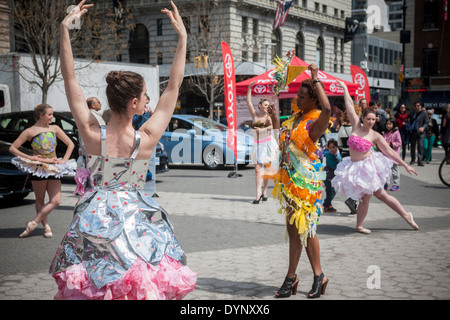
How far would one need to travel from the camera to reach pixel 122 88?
9.43ft

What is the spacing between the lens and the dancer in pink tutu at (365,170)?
7.34 metres

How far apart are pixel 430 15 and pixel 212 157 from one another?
36.3 meters

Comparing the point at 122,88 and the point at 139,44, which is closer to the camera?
the point at 122,88

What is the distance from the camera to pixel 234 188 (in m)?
12.5

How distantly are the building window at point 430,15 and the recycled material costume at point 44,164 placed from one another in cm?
4492

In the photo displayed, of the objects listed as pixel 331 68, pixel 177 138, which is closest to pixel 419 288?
pixel 177 138

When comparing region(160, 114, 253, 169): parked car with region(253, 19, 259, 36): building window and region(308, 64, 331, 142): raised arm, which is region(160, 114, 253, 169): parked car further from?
region(253, 19, 259, 36): building window

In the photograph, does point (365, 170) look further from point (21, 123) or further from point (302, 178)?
point (21, 123)

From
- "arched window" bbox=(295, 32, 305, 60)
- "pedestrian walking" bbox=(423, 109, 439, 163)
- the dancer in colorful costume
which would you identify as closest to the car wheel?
"pedestrian walking" bbox=(423, 109, 439, 163)

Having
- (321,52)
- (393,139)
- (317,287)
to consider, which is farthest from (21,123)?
(321,52)

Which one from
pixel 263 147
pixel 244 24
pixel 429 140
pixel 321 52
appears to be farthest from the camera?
pixel 321 52

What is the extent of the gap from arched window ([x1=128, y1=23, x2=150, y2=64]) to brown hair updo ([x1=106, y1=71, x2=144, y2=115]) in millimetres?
51197
